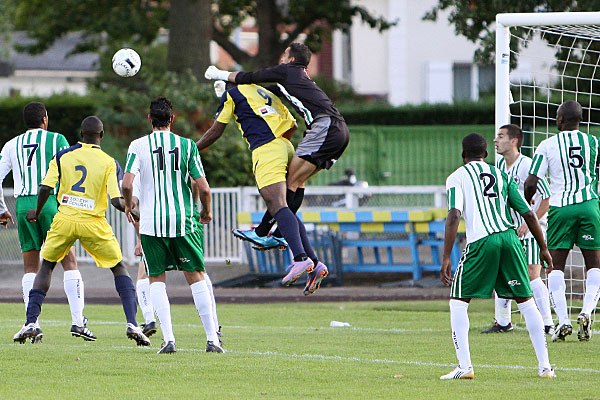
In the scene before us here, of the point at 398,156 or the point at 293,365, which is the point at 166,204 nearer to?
the point at 293,365

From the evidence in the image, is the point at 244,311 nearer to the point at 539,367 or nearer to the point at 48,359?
the point at 48,359

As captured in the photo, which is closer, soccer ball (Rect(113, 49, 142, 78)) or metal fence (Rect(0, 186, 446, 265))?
soccer ball (Rect(113, 49, 142, 78))

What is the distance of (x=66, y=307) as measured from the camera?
587 inches

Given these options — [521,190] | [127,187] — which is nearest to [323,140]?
[127,187]

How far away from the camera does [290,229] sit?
8875 mm

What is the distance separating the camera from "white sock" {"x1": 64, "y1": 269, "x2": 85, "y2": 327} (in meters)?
9.88

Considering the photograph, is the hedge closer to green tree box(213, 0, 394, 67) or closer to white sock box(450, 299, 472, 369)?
green tree box(213, 0, 394, 67)

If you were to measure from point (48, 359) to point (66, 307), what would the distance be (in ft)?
21.5

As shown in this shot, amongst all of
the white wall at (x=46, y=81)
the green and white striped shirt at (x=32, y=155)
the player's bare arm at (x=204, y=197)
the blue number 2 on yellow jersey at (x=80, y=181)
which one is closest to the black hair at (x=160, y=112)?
the player's bare arm at (x=204, y=197)

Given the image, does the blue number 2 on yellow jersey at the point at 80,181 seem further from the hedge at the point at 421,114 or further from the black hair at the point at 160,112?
the hedge at the point at 421,114

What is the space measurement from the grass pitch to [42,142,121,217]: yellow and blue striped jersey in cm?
128

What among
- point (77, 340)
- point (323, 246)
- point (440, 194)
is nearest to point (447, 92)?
point (440, 194)

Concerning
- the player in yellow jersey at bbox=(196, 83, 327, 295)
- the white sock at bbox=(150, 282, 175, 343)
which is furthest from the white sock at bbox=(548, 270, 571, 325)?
the white sock at bbox=(150, 282, 175, 343)

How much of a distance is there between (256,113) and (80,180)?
182 centimetres
